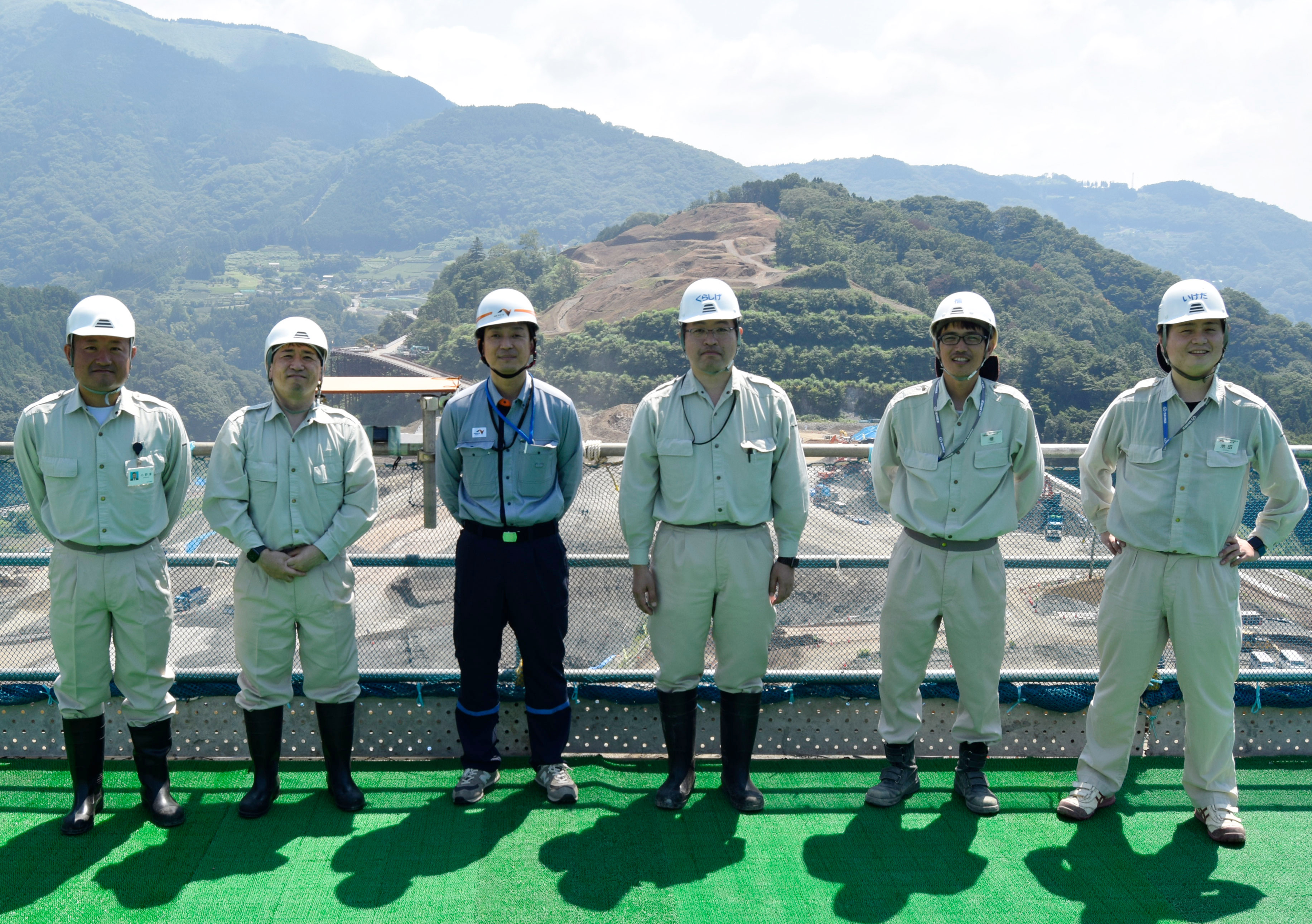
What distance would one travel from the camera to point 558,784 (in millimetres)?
3658

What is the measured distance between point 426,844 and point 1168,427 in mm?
3084

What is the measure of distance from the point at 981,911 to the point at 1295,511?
1852mm

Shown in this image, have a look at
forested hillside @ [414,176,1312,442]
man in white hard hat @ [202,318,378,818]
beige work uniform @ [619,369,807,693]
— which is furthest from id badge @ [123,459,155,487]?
forested hillside @ [414,176,1312,442]

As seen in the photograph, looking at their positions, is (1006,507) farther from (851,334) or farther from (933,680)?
(851,334)

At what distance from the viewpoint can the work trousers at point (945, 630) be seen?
352 cm

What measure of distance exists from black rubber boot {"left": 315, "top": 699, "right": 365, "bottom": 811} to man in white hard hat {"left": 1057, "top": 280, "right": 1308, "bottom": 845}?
270 cm

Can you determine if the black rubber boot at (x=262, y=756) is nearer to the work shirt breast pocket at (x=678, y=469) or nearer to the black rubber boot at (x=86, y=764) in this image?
the black rubber boot at (x=86, y=764)

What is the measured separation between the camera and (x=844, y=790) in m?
3.84

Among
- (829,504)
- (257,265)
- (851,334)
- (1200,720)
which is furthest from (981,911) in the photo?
(257,265)

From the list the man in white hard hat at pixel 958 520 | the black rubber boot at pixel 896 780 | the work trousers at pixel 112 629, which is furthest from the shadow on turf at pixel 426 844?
the man in white hard hat at pixel 958 520

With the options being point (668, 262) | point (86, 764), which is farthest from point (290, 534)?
point (668, 262)

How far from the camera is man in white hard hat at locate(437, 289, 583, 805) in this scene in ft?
11.6

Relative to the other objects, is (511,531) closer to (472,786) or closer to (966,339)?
(472,786)

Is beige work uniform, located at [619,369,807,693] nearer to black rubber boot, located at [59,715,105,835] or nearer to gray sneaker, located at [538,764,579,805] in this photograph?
gray sneaker, located at [538,764,579,805]
